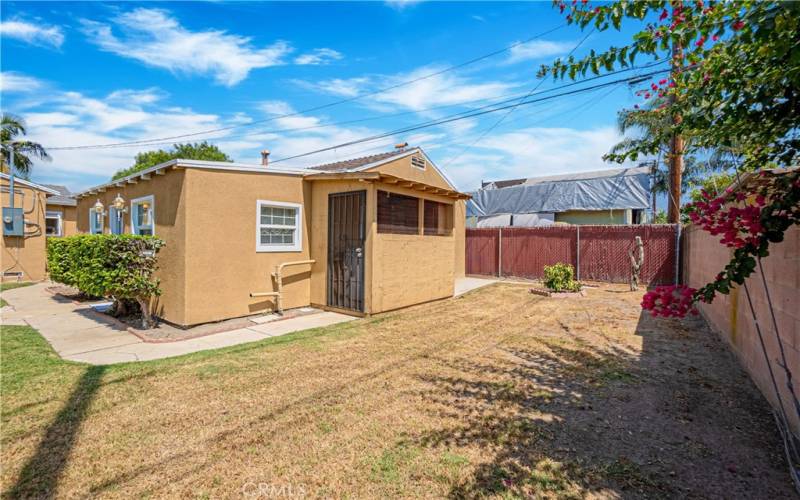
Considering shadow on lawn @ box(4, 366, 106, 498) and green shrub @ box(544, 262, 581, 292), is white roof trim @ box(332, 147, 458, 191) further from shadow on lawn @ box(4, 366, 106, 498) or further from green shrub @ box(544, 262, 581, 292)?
shadow on lawn @ box(4, 366, 106, 498)

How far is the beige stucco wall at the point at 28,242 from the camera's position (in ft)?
44.1

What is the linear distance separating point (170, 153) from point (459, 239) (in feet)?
106

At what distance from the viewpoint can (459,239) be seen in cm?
1538

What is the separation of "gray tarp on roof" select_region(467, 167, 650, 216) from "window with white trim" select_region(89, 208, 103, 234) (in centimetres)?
1867

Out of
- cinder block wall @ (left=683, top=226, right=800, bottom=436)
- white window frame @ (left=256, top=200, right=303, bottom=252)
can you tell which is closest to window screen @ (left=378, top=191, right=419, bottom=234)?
white window frame @ (left=256, top=200, right=303, bottom=252)

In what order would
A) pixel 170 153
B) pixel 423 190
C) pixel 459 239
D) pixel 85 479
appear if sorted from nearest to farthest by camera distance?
pixel 85 479
pixel 423 190
pixel 459 239
pixel 170 153

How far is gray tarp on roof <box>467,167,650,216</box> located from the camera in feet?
62.4

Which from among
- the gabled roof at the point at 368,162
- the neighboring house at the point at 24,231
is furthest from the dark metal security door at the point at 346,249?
the neighboring house at the point at 24,231

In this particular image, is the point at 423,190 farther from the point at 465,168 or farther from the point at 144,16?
the point at 465,168

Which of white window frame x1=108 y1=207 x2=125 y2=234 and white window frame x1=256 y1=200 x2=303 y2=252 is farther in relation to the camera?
white window frame x1=108 y1=207 x2=125 y2=234

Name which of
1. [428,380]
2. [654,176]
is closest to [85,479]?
[428,380]

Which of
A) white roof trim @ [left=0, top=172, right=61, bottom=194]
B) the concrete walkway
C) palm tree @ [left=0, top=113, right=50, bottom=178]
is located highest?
palm tree @ [left=0, top=113, right=50, bottom=178]

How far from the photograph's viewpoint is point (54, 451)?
9.45 feet

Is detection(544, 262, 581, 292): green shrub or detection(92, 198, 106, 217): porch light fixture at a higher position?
detection(92, 198, 106, 217): porch light fixture
